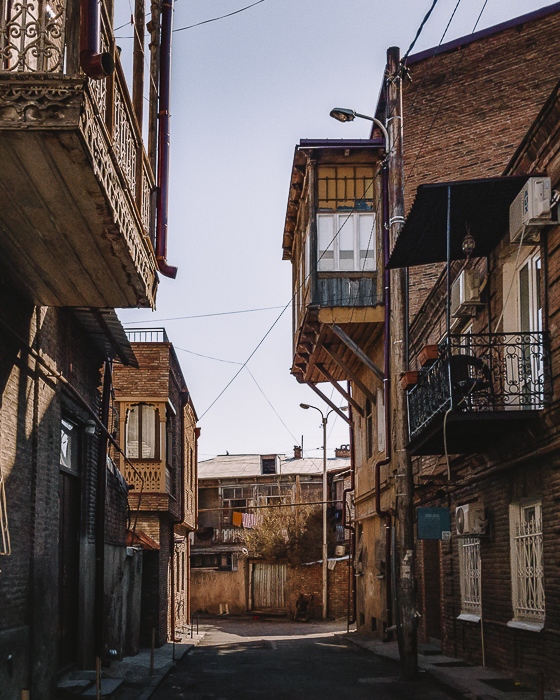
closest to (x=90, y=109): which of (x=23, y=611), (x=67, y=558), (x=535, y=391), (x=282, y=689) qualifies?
(x=23, y=611)

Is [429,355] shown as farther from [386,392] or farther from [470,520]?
[386,392]

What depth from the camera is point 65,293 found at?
9.95 meters

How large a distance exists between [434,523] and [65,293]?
7.47 m

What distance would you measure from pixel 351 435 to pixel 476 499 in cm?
1385

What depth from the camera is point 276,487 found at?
5341 cm

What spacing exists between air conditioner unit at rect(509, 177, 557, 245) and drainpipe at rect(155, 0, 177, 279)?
4.26 m

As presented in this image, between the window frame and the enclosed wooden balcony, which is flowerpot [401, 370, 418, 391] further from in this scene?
the enclosed wooden balcony

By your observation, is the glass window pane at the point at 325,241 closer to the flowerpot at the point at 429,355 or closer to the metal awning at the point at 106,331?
the metal awning at the point at 106,331

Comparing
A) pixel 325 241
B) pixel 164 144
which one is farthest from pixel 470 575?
pixel 164 144

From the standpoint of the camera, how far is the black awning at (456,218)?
1189 centimetres

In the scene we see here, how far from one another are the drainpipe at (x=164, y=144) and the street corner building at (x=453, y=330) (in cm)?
325

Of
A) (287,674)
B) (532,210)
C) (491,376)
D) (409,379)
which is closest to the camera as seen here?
(532,210)

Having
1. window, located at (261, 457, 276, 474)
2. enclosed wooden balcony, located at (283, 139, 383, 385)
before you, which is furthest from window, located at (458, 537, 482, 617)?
window, located at (261, 457, 276, 474)

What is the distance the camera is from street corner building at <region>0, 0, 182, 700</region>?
677 cm
